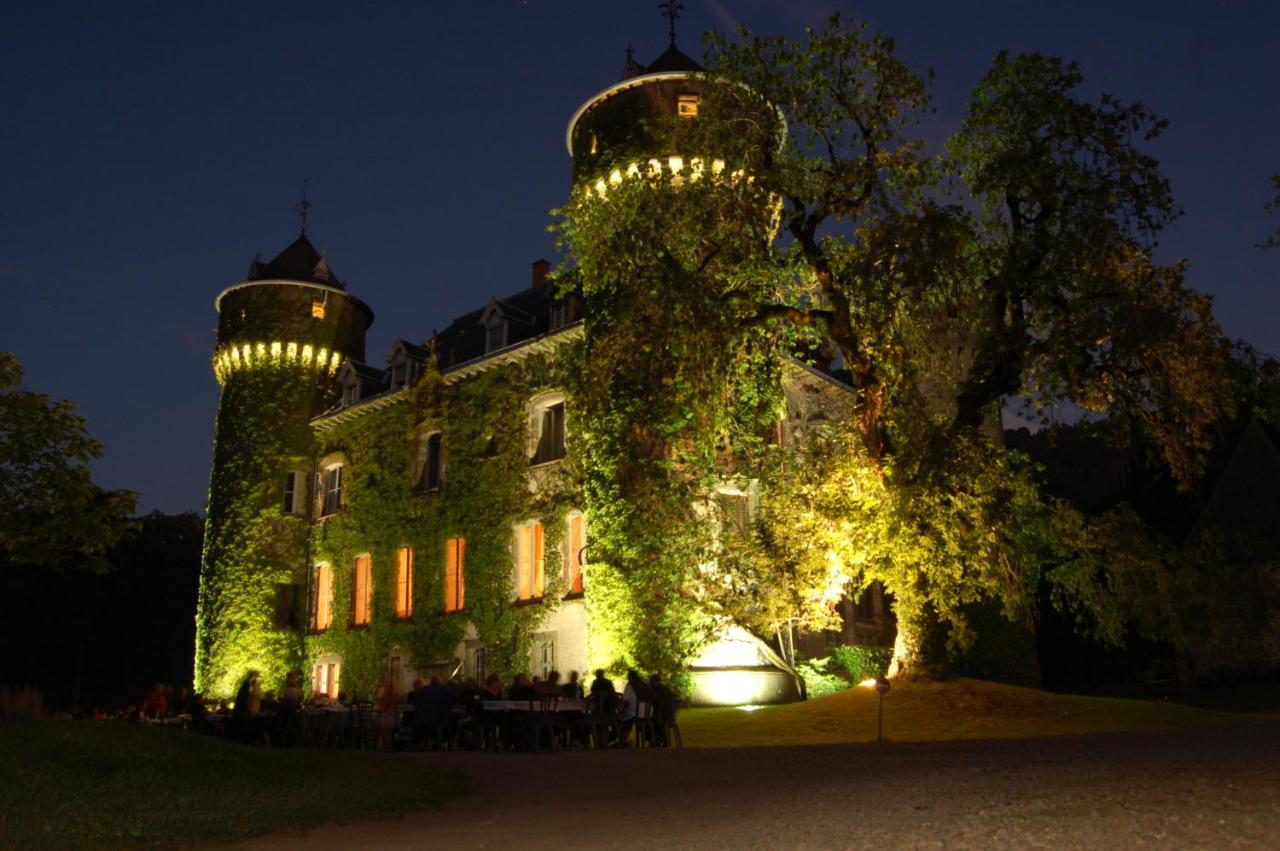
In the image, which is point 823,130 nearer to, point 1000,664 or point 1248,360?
point 1248,360

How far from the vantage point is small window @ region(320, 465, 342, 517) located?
3497cm

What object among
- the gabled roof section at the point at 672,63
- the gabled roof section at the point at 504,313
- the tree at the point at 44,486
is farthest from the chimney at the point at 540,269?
the tree at the point at 44,486

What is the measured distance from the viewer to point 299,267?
125ft

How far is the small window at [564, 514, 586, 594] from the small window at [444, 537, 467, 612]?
373 cm

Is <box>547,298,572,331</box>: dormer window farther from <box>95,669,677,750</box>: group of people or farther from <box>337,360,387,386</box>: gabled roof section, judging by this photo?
<box>95,669,677,750</box>: group of people

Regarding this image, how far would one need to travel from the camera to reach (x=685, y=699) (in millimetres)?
24062

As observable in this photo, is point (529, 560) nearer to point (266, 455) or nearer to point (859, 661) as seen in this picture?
point (859, 661)

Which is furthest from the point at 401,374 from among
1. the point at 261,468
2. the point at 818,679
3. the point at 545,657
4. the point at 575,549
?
the point at 818,679

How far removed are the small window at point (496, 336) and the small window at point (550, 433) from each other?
2.46m

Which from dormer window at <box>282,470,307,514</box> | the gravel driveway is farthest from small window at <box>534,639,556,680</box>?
the gravel driveway

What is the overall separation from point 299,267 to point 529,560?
15043 mm

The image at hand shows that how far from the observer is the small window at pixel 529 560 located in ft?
93.6

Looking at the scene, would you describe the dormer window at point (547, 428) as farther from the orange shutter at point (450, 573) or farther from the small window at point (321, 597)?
the small window at point (321, 597)

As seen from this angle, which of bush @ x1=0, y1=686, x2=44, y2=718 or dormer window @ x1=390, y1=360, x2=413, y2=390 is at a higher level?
dormer window @ x1=390, y1=360, x2=413, y2=390
